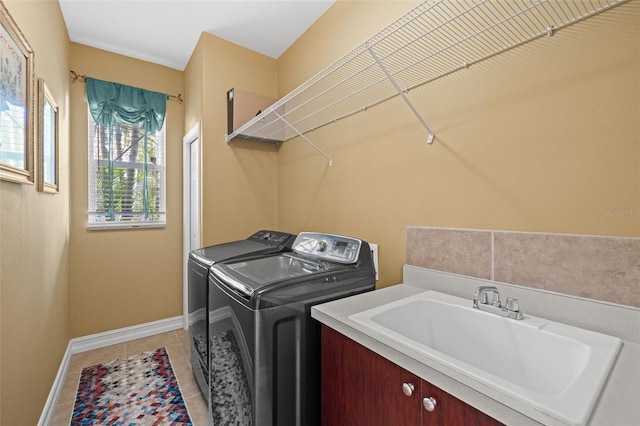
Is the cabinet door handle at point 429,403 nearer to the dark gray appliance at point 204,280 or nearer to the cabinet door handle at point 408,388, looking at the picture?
the cabinet door handle at point 408,388

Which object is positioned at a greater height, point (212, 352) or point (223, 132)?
point (223, 132)

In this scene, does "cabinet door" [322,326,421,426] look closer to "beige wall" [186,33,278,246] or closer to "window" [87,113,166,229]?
"beige wall" [186,33,278,246]

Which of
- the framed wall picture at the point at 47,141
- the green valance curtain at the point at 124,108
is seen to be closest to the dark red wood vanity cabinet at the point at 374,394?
the framed wall picture at the point at 47,141

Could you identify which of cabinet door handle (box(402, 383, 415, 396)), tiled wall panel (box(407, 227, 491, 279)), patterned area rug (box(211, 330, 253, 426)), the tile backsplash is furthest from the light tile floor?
the tile backsplash

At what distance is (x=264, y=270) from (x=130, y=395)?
4.76 feet

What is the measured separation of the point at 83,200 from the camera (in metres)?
2.67

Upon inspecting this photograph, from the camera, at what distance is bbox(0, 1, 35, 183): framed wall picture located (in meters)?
1.07

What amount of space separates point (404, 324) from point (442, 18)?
136 centimetres

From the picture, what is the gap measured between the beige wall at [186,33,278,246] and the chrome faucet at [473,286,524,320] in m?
2.04

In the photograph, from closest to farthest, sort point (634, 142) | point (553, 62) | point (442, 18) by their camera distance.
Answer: point (634, 142) → point (553, 62) → point (442, 18)

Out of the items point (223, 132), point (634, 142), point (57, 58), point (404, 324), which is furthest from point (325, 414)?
point (57, 58)

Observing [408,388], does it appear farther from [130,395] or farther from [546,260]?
[130,395]

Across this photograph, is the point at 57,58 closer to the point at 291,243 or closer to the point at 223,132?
the point at 223,132

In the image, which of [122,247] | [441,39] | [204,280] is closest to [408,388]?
[204,280]
